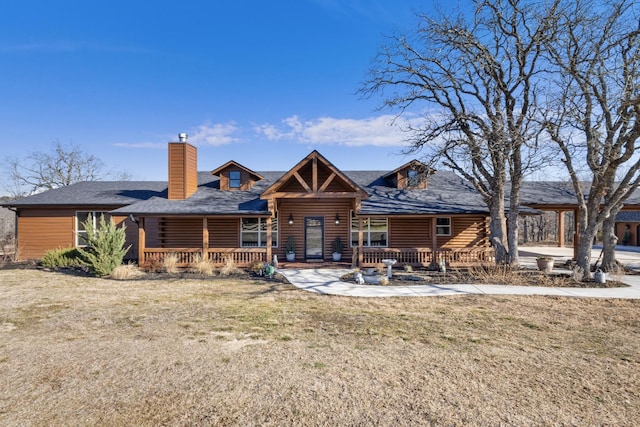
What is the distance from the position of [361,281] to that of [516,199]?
7686 mm

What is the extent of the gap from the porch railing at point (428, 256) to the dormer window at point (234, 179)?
749 centimetres

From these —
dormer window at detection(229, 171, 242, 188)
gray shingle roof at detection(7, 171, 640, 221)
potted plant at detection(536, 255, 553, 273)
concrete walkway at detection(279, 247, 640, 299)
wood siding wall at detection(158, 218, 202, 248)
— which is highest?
dormer window at detection(229, 171, 242, 188)

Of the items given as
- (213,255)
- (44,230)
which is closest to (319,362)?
(213,255)

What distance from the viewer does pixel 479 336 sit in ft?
20.1

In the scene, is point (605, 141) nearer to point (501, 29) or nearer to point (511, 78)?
point (511, 78)

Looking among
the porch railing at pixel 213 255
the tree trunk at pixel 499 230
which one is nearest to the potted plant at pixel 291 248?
the porch railing at pixel 213 255

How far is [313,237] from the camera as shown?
1620 cm

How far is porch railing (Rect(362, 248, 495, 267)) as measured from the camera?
46.8 ft

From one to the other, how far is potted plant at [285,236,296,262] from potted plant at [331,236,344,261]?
1934 millimetres

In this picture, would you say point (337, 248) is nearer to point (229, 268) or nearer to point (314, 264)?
point (314, 264)

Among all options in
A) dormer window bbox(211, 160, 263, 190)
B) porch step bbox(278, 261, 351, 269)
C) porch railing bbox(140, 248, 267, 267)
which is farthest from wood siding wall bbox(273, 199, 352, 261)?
dormer window bbox(211, 160, 263, 190)

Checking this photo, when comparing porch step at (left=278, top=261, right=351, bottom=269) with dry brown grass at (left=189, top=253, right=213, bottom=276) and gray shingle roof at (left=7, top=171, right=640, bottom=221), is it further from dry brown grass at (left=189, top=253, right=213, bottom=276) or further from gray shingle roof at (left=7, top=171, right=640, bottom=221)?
dry brown grass at (left=189, top=253, right=213, bottom=276)

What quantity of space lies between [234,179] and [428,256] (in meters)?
10.5

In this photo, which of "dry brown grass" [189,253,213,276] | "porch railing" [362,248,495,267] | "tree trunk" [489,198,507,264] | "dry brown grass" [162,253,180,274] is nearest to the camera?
"dry brown grass" [189,253,213,276]
